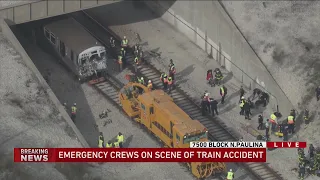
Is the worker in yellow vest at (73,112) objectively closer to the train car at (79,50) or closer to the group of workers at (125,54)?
the train car at (79,50)

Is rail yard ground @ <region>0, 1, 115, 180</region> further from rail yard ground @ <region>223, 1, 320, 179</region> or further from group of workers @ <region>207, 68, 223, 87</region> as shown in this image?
rail yard ground @ <region>223, 1, 320, 179</region>

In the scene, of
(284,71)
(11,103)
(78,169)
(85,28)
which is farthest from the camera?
(85,28)

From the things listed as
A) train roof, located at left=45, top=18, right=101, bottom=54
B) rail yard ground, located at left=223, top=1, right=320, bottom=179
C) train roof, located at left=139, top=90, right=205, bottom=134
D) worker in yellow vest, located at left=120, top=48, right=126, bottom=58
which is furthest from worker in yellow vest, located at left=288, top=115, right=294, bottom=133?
train roof, located at left=45, top=18, right=101, bottom=54

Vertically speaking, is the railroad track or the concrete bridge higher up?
the concrete bridge

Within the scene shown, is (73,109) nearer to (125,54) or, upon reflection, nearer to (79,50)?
(79,50)

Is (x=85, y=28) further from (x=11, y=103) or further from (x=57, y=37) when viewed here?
(x=11, y=103)

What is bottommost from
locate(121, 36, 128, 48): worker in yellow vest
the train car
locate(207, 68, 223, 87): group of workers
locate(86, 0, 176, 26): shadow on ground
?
locate(207, 68, 223, 87): group of workers

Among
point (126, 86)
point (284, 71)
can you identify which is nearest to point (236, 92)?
point (284, 71)
